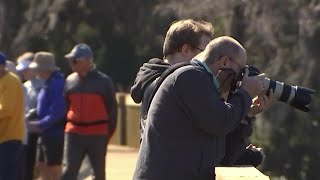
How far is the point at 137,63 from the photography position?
32.4m

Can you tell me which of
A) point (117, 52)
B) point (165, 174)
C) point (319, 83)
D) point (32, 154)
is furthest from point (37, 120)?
point (117, 52)

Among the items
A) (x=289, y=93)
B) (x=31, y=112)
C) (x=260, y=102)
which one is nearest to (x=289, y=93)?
Answer: (x=289, y=93)

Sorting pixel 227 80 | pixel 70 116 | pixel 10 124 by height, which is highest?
pixel 227 80

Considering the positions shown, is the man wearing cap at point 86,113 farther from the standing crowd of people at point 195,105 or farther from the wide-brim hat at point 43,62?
the standing crowd of people at point 195,105

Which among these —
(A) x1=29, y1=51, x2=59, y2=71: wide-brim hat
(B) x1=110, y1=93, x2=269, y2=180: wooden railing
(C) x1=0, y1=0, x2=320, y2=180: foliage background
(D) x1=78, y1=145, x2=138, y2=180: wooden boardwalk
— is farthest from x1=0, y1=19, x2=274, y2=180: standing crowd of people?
(C) x1=0, y1=0, x2=320, y2=180: foliage background

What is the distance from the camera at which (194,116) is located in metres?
5.23

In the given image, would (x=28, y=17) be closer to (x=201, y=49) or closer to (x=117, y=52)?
(x=117, y=52)

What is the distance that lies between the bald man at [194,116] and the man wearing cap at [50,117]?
6090 mm

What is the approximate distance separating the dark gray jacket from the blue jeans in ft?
15.1

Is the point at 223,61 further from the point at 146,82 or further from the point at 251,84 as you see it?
the point at 146,82

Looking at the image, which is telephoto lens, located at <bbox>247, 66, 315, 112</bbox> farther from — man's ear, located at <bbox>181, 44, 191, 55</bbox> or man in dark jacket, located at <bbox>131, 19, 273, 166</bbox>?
man's ear, located at <bbox>181, 44, 191, 55</bbox>

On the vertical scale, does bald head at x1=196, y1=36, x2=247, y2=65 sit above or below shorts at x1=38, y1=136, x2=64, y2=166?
above

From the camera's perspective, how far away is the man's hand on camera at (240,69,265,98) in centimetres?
547

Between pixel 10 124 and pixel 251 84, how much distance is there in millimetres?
4655
